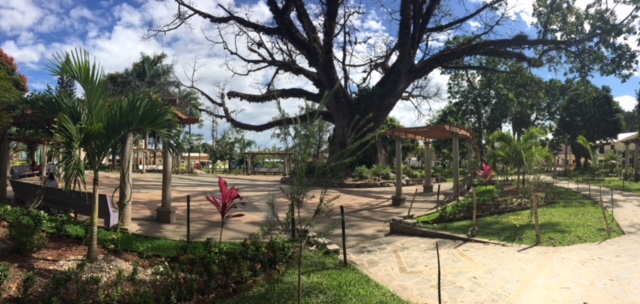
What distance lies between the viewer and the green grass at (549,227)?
303 inches

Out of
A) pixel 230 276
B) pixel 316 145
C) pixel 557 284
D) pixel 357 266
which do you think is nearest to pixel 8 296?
pixel 230 276

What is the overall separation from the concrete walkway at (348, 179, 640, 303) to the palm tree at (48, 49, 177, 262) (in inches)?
149

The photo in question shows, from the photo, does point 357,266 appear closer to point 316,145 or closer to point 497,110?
point 316,145

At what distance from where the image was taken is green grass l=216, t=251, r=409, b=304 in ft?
15.4

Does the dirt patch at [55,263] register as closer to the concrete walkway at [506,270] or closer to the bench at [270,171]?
the concrete walkway at [506,270]

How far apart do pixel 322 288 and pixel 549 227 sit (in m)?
6.20

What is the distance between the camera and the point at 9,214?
6.49 metres

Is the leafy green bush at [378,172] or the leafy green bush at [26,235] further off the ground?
the leafy green bush at [378,172]

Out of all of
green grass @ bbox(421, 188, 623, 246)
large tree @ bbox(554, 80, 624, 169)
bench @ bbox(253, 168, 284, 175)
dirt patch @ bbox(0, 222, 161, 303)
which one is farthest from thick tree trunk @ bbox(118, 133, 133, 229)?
large tree @ bbox(554, 80, 624, 169)

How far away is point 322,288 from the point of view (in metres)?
4.99

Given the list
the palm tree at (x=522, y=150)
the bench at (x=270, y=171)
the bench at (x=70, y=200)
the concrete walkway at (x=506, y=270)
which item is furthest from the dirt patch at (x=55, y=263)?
the bench at (x=270, y=171)

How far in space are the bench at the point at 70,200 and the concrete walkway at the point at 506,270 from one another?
4.09 meters

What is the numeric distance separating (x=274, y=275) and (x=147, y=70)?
40.6 m

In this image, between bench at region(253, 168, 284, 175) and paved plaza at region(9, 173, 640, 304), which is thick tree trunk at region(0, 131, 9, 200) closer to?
paved plaza at region(9, 173, 640, 304)
